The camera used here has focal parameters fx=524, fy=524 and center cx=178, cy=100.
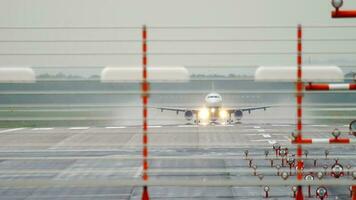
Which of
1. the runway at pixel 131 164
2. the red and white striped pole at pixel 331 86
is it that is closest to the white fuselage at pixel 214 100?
the runway at pixel 131 164

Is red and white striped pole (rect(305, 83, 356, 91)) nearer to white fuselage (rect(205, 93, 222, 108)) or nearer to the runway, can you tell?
the runway

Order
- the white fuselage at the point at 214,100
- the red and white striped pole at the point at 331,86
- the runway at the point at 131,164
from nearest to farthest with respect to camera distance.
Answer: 1. the red and white striped pole at the point at 331,86
2. the runway at the point at 131,164
3. the white fuselage at the point at 214,100

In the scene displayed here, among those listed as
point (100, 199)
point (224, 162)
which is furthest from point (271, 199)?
point (224, 162)

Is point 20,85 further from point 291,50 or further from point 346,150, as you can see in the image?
point 346,150

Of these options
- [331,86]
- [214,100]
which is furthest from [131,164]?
[214,100]

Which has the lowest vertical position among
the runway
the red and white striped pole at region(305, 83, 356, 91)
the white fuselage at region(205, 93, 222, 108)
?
the runway

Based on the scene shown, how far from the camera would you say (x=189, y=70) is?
5.05 m

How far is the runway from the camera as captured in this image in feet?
17.7

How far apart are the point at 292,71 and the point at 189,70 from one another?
3.24 feet

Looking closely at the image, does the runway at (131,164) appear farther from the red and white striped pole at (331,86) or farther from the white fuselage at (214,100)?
the white fuselage at (214,100)

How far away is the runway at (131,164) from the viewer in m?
5.39

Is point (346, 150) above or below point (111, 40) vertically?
below

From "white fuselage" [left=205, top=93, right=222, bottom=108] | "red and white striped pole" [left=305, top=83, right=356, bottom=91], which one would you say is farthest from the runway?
"white fuselage" [left=205, top=93, right=222, bottom=108]

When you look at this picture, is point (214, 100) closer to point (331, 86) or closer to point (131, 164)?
point (131, 164)
